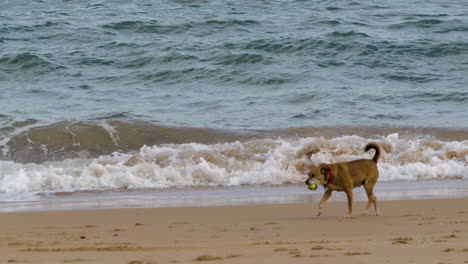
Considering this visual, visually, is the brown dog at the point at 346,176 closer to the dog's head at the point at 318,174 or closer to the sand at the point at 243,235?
the dog's head at the point at 318,174

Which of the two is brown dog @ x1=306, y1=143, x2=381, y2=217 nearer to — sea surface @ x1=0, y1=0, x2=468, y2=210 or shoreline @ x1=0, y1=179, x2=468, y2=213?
shoreline @ x1=0, y1=179, x2=468, y2=213

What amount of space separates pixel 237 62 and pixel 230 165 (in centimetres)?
A: 820

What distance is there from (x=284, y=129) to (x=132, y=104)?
148 inches

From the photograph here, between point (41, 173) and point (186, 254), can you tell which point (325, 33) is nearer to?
point (41, 173)

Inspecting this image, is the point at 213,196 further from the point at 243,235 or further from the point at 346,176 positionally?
the point at 243,235

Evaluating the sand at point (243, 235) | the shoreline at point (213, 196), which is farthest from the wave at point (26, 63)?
the sand at point (243, 235)

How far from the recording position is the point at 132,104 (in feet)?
53.5

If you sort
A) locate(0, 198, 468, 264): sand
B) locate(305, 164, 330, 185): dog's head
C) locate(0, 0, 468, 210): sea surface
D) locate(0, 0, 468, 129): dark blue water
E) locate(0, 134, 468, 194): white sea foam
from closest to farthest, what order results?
1. locate(0, 198, 468, 264): sand
2. locate(305, 164, 330, 185): dog's head
3. locate(0, 134, 468, 194): white sea foam
4. locate(0, 0, 468, 210): sea surface
5. locate(0, 0, 468, 129): dark blue water

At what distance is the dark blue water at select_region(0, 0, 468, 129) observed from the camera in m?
15.6

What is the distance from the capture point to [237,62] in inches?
772

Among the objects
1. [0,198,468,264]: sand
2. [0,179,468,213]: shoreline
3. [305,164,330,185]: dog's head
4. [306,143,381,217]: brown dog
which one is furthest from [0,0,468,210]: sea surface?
[305,164,330,185]: dog's head

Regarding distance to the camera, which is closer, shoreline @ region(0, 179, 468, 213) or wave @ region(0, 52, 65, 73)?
shoreline @ region(0, 179, 468, 213)

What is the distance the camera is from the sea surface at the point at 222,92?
11516mm

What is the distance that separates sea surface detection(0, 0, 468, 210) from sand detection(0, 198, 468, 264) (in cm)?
197
